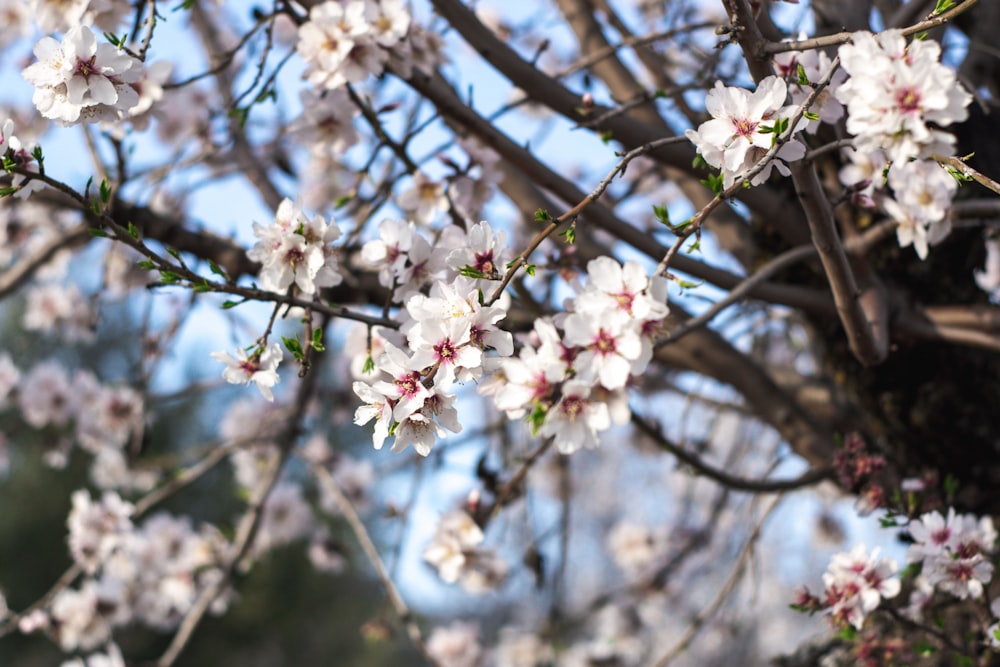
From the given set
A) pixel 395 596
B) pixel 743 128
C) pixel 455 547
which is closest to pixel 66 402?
pixel 395 596

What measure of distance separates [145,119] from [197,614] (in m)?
1.35

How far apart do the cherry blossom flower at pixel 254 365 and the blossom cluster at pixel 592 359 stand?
44 cm

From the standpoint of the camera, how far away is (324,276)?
1.38 meters

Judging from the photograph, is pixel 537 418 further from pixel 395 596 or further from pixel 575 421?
pixel 395 596

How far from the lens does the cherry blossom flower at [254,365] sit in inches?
52.4

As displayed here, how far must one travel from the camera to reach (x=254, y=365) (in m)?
1.36

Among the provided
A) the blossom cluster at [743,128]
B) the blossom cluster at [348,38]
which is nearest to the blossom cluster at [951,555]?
the blossom cluster at [743,128]

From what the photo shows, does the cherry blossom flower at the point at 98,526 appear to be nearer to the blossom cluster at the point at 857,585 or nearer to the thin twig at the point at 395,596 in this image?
the thin twig at the point at 395,596

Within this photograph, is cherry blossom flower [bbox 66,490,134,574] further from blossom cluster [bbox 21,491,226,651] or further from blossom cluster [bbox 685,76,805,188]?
blossom cluster [bbox 685,76,805,188]

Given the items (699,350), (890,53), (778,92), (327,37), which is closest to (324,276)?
(327,37)

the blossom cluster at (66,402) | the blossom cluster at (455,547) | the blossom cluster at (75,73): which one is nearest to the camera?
the blossom cluster at (75,73)

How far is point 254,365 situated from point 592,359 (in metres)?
0.60

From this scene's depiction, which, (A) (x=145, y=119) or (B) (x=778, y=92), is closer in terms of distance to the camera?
(B) (x=778, y=92)

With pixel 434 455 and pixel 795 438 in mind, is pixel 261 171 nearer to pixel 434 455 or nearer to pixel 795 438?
pixel 434 455
